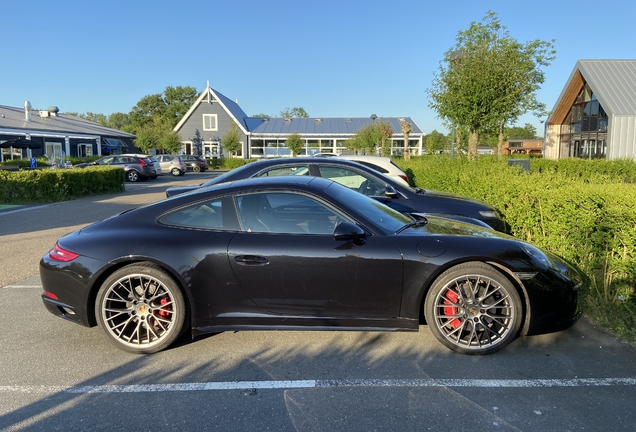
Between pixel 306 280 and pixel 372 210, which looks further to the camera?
pixel 372 210

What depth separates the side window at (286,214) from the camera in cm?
381

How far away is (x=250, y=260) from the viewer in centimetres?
367

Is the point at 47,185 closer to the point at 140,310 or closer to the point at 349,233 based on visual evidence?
the point at 140,310

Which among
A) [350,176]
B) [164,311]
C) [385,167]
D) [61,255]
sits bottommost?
[164,311]

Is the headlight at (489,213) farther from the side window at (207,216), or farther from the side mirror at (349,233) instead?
the side window at (207,216)

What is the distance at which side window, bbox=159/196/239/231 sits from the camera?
3.87 metres

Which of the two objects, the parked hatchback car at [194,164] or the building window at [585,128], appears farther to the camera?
the parked hatchback car at [194,164]

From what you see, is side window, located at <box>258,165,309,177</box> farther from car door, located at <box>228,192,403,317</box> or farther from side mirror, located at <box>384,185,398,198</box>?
car door, located at <box>228,192,403,317</box>

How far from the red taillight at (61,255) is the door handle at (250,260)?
141cm

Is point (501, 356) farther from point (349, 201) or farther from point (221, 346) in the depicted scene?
point (221, 346)

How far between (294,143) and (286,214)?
42.2m

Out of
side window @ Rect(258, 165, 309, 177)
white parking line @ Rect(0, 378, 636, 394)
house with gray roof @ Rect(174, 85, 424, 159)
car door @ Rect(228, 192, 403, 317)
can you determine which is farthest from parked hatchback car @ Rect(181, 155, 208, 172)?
white parking line @ Rect(0, 378, 636, 394)

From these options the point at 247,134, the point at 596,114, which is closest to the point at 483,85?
the point at 596,114

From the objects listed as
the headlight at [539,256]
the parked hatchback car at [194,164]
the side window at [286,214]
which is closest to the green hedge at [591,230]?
the headlight at [539,256]
